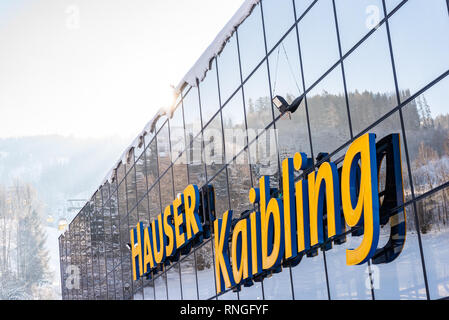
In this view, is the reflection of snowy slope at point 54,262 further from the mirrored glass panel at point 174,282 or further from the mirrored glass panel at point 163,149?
the mirrored glass panel at point 174,282

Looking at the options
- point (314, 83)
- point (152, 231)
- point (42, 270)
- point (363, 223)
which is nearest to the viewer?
point (363, 223)

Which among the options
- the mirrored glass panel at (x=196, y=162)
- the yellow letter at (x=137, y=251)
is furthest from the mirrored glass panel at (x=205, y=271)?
the yellow letter at (x=137, y=251)

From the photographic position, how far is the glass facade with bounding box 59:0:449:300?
1116 cm

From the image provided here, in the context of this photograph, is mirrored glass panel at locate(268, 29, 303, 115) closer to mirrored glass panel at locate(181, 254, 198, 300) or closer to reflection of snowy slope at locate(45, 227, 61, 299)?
mirrored glass panel at locate(181, 254, 198, 300)

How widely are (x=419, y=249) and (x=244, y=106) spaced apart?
805 centimetres

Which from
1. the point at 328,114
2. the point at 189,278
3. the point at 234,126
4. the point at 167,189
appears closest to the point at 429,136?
the point at 328,114

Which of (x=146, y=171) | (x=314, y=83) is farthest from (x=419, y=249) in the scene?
(x=146, y=171)

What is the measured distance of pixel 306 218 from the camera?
13.9m

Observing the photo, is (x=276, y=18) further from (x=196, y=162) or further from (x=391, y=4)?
(x=196, y=162)

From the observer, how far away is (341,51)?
13633mm

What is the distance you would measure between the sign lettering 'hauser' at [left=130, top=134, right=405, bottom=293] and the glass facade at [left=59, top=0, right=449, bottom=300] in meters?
0.24

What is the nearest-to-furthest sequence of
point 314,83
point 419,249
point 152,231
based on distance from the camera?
point 419,249, point 314,83, point 152,231

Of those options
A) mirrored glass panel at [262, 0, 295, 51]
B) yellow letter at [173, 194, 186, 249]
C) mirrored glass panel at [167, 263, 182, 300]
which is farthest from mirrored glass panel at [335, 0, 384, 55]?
mirrored glass panel at [167, 263, 182, 300]
